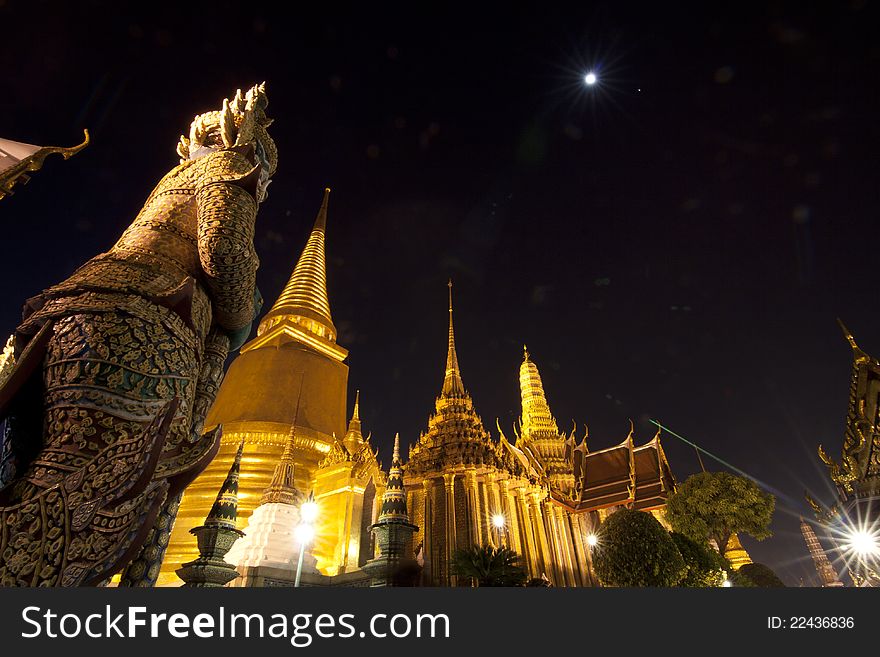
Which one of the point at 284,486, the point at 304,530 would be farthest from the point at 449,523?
the point at 304,530

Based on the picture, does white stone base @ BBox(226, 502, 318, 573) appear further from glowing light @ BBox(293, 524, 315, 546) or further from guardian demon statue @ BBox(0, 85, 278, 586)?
guardian demon statue @ BBox(0, 85, 278, 586)

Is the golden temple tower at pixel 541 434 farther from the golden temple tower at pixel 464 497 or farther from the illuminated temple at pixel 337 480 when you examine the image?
the golden temple tower at pixel 464 497

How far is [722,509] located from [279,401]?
648 inches

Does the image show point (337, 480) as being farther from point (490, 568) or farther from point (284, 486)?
point (490, 568)

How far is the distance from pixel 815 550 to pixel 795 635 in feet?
170

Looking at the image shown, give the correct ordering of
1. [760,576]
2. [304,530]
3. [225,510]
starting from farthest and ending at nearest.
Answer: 1. [760,576]
2. [304,530]
3. [225,510]

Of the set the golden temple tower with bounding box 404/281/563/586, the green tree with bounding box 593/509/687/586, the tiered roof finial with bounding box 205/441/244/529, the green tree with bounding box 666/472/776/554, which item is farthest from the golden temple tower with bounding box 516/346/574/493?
the tiered roof finial with bounding box 205/441/244/529

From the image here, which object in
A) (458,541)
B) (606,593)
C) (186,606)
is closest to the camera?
(186,606)

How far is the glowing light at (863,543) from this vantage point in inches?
509

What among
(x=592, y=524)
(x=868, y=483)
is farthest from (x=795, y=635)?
(x=592, y=524)

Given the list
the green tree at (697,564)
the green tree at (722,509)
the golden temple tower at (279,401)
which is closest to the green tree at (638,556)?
the green tree at (697,564)

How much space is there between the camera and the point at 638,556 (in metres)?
10.3

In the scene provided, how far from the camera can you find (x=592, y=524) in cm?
2705

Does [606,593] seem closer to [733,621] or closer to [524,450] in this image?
[733,621]
